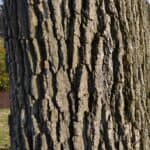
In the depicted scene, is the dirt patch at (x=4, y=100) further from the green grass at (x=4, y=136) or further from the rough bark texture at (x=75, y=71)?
the rough bark texture at (x=75, y=71)

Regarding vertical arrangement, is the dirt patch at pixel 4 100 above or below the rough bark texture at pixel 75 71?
Answer: below

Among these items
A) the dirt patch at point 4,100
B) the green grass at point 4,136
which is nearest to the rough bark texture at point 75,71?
the green grass at point 4,136

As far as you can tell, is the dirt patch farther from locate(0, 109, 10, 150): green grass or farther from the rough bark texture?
the rough bark texture

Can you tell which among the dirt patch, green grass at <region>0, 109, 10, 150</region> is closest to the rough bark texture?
green grass at <region>0, 109, 10, 150</region>

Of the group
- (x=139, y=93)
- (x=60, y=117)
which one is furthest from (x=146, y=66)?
(x=60, y=117)

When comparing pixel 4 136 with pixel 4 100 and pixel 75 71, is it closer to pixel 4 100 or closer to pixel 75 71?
pixel 75 71

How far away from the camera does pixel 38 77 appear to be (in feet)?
8.77

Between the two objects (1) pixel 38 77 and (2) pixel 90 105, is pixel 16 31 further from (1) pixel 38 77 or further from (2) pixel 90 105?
(2) pixel 90 105

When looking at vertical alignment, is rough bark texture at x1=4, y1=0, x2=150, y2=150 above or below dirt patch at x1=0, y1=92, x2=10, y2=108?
above

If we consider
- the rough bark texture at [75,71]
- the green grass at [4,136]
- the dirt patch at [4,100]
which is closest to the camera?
the rough bark texture at [75,71]

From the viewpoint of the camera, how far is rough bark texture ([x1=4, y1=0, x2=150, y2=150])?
8.69ft

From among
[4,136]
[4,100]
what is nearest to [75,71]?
[4,136]

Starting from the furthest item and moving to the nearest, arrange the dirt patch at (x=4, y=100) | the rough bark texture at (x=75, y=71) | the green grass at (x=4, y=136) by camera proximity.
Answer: the dirt patch at (x=4, y=100) < the green grass at (x=4, y=136) < the rough bark texture at (x=75, y=71)

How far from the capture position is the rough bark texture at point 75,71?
265 centimetres
